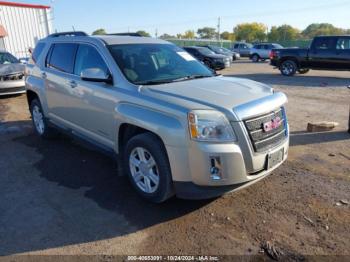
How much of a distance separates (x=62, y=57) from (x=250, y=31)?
98.9 m

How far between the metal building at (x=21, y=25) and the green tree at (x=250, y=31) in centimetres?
7229

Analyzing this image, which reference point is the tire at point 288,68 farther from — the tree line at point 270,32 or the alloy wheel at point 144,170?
the tree line at point 270,32

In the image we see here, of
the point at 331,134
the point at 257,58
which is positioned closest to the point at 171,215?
the point at 331,134

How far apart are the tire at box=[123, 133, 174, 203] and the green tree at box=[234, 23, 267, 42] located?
8877 centimetres

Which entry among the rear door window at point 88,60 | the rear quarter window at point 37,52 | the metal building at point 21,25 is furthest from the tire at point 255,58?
the rear door window at point 88,60

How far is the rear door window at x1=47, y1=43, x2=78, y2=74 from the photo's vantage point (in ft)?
16.4

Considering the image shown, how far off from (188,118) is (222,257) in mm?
1287

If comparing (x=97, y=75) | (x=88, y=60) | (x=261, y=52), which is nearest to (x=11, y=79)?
(x=88, y=60)

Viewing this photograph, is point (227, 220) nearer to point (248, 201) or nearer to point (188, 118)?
point (248, 201)

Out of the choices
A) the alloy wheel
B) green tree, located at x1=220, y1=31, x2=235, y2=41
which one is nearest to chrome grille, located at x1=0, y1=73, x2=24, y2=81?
the alloy wheel

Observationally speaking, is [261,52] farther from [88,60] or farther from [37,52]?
[88,60]

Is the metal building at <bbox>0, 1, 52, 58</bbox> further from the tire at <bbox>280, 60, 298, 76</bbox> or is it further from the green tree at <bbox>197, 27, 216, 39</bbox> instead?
the green tree at <bbox>197, 27, 216, 39</bbox>

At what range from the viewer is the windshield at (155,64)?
409 centimetres

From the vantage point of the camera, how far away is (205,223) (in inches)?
135
